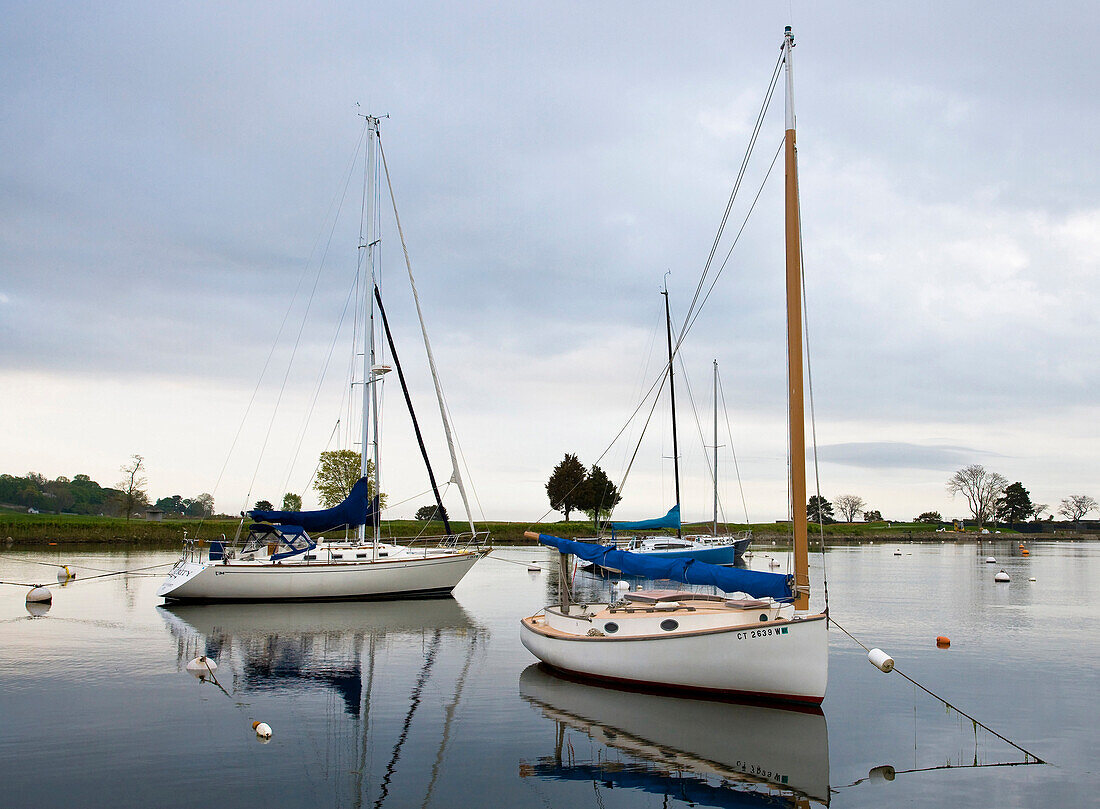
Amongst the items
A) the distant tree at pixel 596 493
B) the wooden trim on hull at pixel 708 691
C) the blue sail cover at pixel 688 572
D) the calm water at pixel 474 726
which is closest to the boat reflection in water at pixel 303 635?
the calm water at pixel 474 726

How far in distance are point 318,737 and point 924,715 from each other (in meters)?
11.5

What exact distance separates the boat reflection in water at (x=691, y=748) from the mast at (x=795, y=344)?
8.54 ft

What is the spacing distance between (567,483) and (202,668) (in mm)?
80555

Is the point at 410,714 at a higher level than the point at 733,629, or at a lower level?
lower

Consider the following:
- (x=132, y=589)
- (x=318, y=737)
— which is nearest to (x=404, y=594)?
(x=132, y=589)

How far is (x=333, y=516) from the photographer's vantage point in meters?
32.4

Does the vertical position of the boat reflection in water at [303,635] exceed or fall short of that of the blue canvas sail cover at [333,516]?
it falls short

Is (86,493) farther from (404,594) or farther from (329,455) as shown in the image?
(404,594)

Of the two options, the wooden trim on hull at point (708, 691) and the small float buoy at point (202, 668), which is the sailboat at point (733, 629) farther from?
the small float buoy at point (202, 668)

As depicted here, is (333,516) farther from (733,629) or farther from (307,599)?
(733,629)

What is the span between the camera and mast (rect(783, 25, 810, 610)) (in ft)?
52.2

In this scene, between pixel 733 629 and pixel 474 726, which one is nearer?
pixel 474 726

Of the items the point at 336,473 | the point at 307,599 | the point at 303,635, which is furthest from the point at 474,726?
the point at 336,473

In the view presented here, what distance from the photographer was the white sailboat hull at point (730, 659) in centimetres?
1511
